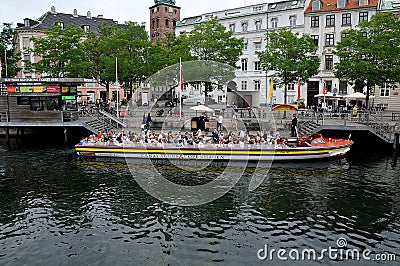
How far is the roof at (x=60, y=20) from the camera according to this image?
74.4 meters

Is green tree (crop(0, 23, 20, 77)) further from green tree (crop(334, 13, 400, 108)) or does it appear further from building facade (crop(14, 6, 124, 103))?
green tree (crop(334, 13, 400, 108))

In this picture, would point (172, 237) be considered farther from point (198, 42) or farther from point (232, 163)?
point (198, 42)

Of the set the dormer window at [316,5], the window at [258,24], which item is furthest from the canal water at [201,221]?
the window at [258,24]

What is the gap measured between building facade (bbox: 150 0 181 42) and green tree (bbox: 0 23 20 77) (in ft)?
124

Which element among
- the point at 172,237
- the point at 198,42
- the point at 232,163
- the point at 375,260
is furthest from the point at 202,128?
the point at 375,260

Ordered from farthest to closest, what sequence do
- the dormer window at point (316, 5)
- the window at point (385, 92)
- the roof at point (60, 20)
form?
the roof at point (60, 20), the dormer window at point (316, 5), the window at point (385, 92)

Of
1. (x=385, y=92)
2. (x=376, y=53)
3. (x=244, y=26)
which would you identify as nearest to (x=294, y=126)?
(x=376, y=53)

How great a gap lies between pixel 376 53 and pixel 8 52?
205 ft

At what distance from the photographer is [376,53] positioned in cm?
3822

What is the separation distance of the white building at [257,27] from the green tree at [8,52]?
124 ft

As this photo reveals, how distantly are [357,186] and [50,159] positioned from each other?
80.9ft

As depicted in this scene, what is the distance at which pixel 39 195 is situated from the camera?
21031 millimetres

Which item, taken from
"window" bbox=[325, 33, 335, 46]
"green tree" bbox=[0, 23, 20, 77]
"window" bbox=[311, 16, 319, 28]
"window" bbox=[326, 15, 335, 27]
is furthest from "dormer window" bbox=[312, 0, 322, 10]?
"green tree" bbox=[0, 23, 20, 77]

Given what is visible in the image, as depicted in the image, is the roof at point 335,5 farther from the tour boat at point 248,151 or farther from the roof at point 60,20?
the roof at point 60,20
